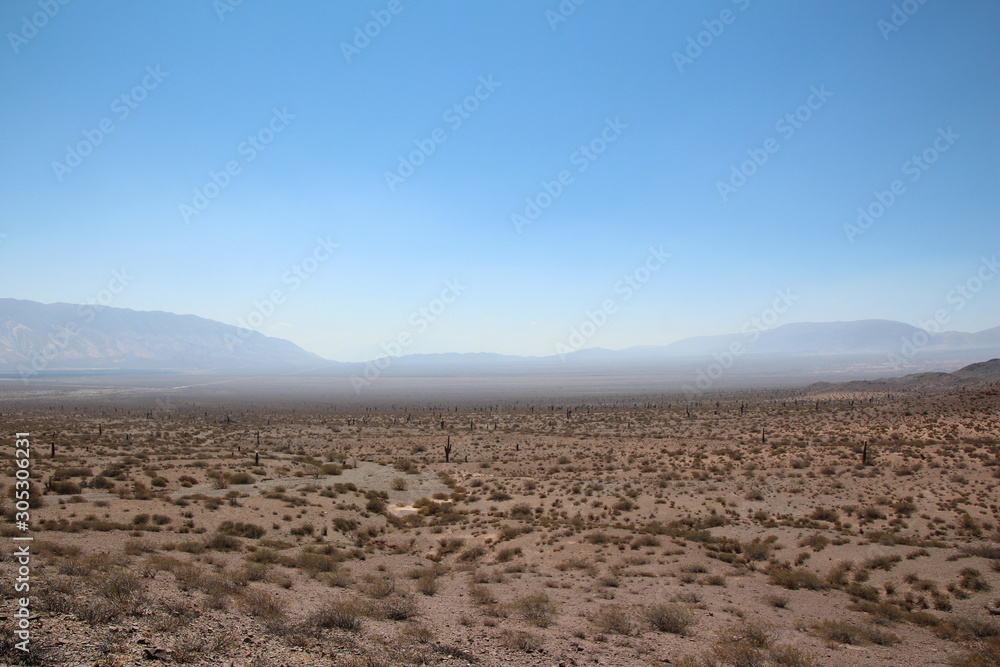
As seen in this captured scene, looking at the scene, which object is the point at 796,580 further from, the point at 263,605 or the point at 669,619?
the point at 263,605

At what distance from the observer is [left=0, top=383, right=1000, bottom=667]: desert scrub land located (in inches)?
342

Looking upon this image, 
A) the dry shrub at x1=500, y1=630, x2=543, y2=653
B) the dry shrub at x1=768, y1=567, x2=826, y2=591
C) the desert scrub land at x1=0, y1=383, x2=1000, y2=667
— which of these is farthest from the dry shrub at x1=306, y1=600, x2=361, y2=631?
the dry shrub at x1=768, y1=567, x2=826, y2=591

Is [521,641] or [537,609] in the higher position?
[521,641]

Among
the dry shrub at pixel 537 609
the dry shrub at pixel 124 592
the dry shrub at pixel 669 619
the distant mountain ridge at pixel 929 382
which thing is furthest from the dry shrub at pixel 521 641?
the distant mountain ridge at pixel 929 382

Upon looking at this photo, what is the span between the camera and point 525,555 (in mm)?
16938

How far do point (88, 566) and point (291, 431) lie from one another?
1979 inches

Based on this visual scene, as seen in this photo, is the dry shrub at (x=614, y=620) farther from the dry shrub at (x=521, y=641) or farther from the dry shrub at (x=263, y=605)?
the dry shrub at (x=263, y=605)

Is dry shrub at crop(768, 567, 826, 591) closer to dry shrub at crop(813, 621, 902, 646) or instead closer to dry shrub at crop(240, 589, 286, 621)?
dry shrub at crop(813, 621, 902, 646)

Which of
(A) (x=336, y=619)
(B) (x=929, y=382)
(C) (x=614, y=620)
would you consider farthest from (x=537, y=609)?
(B) (x=929, y=382)

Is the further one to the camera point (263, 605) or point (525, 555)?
point (525, 555)

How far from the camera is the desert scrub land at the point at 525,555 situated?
8.68 metres

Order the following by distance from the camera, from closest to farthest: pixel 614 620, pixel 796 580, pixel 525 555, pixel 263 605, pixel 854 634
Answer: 1. pixel 263 605
2. pixel 854 634
3. pixel 614 620
4. pixel 796 580
5. pixel 525 555

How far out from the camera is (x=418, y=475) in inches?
1272

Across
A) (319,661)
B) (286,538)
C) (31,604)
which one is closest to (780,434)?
(286,538)
